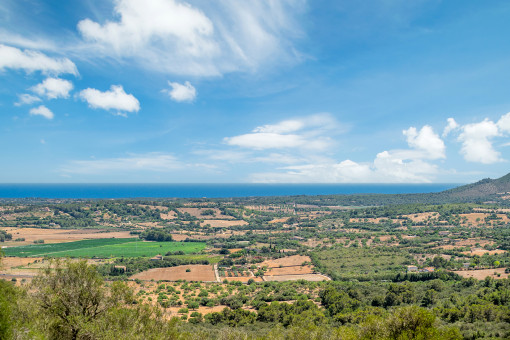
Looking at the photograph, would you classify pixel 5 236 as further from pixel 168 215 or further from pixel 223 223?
pixel 223 223

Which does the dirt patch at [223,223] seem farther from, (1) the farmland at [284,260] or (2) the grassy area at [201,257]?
(2) the grassy area at [201,257]

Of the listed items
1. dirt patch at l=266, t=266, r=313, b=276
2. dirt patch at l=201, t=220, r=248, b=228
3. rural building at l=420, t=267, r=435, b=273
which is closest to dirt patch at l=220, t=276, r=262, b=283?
dirt patch at l=266, t=266, r=313, b=276

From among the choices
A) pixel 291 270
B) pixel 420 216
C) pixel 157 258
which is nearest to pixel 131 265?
pixel 157 258

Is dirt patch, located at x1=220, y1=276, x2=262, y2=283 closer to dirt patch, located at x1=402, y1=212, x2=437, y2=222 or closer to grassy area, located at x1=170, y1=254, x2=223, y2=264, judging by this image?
grassy area, located at x1=170, y1=254, x2=223, y2=264

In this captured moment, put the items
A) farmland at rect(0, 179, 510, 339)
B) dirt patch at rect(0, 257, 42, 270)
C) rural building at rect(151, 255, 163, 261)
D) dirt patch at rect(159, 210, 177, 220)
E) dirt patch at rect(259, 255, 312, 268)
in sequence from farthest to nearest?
1. dirt patch at rect(159, 210, 177, 220)
2. rural building at rect(151, 255, 163, 261)
3. dirt patch at rect(259, 255, 312, 268)
4. dirt patch at rect(0, 257, 42, 270)
5. farmland at rect(0, 179, 510, 339)

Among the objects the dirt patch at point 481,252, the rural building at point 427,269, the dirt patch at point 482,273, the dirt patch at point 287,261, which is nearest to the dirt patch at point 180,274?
the dirt patch at point 287,261

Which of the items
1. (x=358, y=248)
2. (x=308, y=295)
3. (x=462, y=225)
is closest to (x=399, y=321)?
(x=308, y=295)
